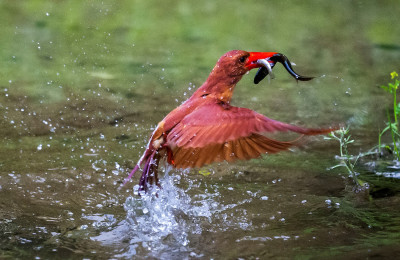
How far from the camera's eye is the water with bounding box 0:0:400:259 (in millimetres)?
3322

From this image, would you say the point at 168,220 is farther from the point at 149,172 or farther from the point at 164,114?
the point at 164,114

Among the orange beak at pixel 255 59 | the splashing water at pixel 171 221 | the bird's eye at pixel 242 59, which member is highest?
the bird's eye at pixel 242 59

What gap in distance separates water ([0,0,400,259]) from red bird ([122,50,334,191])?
12.2 inches

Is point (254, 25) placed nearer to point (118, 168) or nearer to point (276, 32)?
point (276, 32)

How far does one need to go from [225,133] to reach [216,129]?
0.06m

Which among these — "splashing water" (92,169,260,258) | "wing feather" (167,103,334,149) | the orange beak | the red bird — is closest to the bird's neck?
the red bird

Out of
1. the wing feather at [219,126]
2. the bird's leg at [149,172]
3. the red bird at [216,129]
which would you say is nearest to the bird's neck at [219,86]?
the red bird at [216,129]

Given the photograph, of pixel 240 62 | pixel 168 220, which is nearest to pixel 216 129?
pixel 240 62

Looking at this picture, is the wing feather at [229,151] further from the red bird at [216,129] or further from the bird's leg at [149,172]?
the bird's leg at [149,172]

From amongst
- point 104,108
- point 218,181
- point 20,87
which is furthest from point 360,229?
point 20,87

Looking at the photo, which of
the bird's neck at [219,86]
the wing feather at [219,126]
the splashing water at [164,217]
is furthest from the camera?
the bird's neck at [219,86]

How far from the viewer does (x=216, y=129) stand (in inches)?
126

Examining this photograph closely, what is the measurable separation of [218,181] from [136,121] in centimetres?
129

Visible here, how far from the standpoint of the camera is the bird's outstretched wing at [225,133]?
3146 mm
